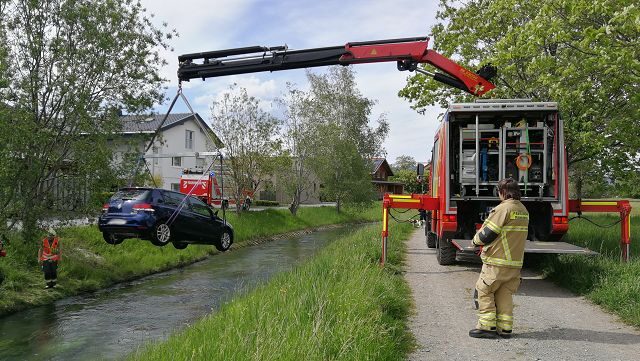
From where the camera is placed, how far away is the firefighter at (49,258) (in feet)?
43.4

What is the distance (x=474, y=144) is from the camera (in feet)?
32.9

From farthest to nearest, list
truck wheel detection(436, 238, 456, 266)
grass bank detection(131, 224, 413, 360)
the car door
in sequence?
the car door → truck wheel detection(436, 238, 456, 266) → grass bank detection(131, 224, 413, 360)

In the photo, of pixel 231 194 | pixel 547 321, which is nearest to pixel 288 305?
pixel 547 321

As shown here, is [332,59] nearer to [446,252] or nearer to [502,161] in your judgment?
[502,161]

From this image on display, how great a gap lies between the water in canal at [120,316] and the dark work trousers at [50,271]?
2.06ft

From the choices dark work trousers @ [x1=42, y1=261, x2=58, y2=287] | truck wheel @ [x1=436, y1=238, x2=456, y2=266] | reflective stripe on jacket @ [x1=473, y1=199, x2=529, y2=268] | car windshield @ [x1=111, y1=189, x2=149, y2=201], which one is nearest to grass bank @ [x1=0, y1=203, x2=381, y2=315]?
dark work trousers @ [x1=42, y1=261, x2=58, y2=287]

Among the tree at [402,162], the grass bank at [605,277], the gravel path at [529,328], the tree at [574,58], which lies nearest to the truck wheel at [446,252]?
the gravel path at [529,328]

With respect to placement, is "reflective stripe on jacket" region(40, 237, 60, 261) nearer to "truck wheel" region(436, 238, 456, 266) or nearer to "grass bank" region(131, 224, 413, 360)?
"grass bank" region(131, 224, 413, 360)

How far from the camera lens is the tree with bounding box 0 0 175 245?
1345 cm

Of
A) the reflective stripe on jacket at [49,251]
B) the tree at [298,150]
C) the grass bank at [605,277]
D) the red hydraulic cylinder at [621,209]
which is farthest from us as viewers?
the tree at [298,150]

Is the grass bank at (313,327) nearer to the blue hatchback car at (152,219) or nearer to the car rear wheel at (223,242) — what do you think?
the blue hatchback car at (152,219)

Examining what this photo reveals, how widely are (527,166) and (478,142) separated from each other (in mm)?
953

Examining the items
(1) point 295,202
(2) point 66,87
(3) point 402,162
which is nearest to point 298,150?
(1) point 295,202

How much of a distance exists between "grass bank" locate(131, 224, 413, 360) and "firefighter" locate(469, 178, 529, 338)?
0.91 m
